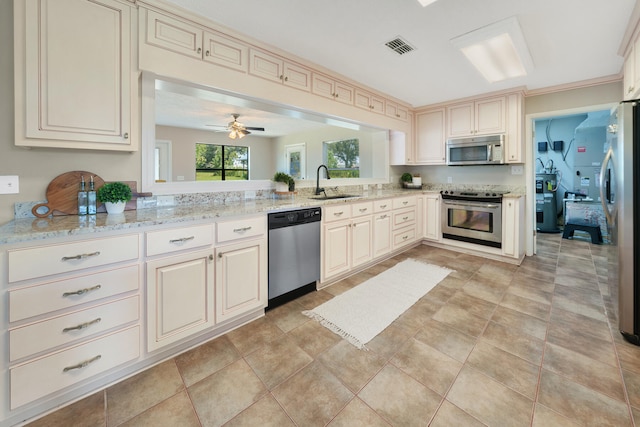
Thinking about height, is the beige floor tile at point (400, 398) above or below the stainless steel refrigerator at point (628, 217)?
below

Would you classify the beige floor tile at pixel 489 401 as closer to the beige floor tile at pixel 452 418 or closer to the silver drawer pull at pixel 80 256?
the beige floor tile at pixel 452 418

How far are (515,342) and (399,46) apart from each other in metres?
2.58

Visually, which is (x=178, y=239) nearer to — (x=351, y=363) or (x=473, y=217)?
(x=351, y=363)

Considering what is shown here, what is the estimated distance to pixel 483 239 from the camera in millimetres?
3811

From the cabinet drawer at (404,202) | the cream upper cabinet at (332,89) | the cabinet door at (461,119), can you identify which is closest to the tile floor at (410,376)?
the cabinet drawer at (404,202)


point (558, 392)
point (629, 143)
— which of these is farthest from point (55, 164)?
point (629, 143)

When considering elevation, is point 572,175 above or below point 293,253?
above

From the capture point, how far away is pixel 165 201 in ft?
7.13

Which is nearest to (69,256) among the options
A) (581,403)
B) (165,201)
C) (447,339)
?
(165,201)

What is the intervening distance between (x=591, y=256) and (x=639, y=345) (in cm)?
255

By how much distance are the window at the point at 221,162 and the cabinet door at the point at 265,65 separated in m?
5.11

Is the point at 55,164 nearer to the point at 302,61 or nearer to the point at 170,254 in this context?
the point at 170,254

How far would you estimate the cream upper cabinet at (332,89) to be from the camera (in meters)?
2.90

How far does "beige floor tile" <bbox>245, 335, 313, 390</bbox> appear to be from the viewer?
1589mm
